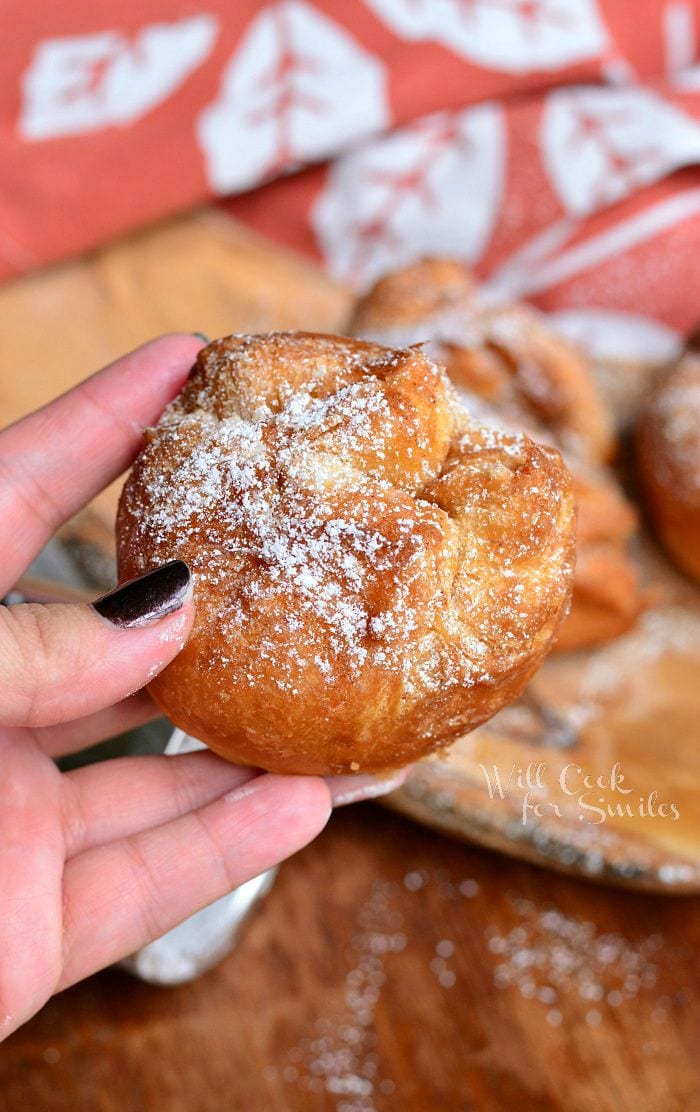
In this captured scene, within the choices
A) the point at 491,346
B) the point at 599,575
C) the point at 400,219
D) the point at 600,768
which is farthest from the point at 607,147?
the point at 600,768

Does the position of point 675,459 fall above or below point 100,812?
below

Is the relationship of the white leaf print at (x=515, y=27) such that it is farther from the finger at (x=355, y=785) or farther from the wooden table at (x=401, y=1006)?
the finger at (x=355, y=785)

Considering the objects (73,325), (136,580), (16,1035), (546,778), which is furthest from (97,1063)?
(73,325)

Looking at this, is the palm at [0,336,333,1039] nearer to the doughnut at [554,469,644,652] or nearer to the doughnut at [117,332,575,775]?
the doughnut at [117,332,575,775]

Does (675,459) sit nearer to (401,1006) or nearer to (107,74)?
(401,1006)

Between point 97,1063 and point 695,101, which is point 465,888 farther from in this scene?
point 695,101
